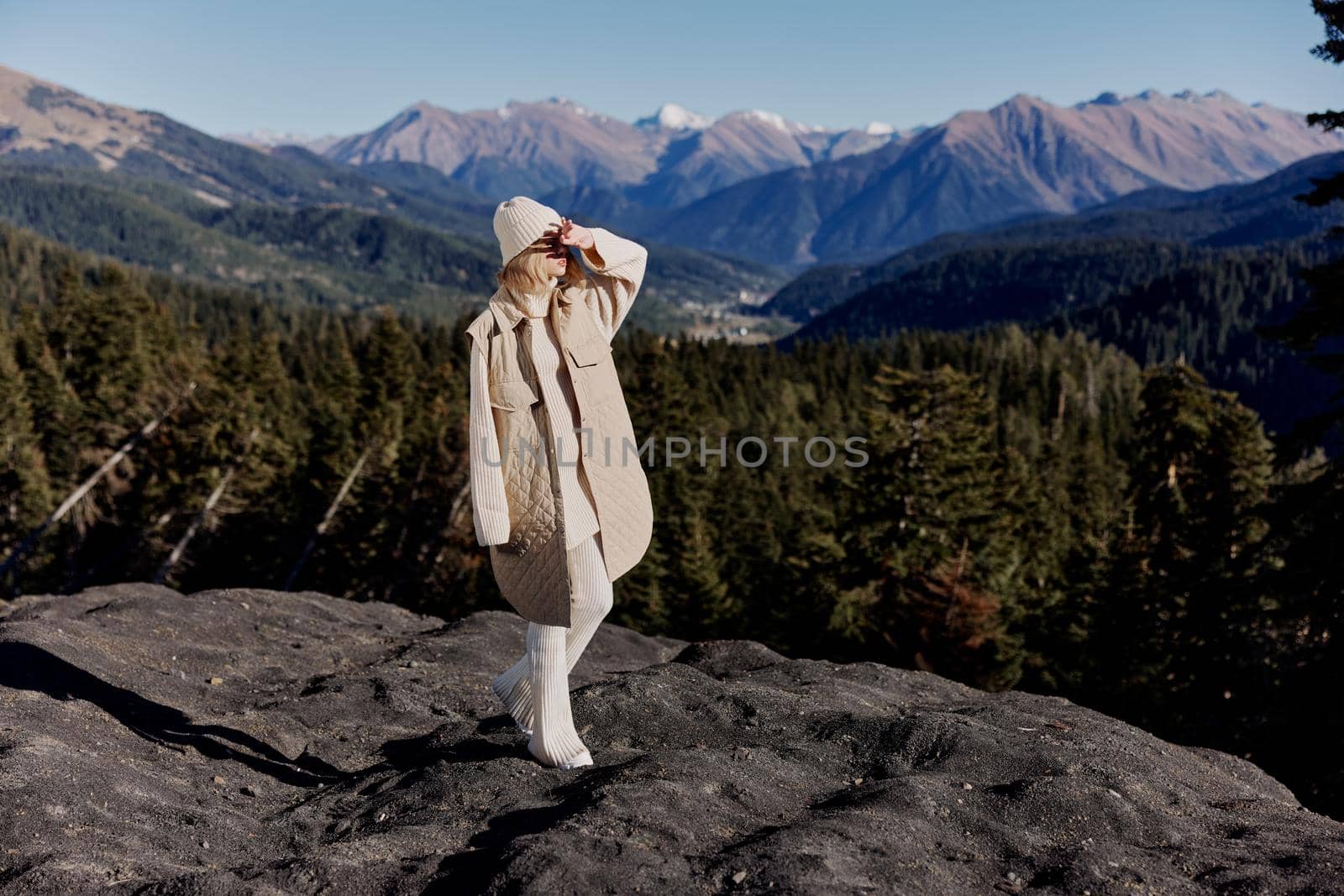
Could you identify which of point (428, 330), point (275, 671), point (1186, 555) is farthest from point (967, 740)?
point (428, 330)

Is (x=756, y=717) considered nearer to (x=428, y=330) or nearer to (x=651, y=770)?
(x=651, y=770)

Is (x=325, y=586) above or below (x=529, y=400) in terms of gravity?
below

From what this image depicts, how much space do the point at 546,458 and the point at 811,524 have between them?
2836 cm

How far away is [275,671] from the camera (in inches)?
378

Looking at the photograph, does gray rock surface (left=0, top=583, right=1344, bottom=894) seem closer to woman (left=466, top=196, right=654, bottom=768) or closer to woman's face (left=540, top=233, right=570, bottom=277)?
woman (left=466, top=196, right=654, bottom=768)

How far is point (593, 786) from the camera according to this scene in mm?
6152

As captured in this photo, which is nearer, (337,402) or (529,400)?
(529,400)

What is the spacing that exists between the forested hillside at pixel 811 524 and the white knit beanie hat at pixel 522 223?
683 centimetres

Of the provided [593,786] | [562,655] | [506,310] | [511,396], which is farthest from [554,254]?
[593,786]

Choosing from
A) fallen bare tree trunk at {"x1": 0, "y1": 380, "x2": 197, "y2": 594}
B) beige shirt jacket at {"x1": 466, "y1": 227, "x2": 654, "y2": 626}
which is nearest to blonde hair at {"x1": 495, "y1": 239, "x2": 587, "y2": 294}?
beige shirt jacket at {"x1": 466, "y1": 227, "x2": 654, "y2": 626}

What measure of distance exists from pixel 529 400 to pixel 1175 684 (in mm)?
23134

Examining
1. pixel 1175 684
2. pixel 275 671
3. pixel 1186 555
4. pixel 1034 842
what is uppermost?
pixel 1034 842

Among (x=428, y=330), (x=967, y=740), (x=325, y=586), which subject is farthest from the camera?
(x=428, y=330)

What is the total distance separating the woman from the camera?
6391mm
